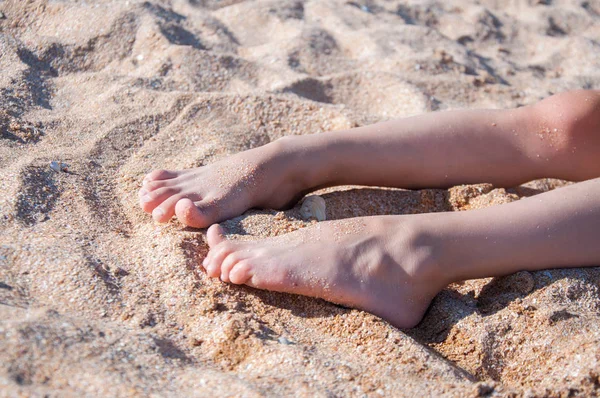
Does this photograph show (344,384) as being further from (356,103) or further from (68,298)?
(356,103)

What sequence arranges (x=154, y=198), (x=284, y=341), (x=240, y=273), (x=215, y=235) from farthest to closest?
1. (x=154, y=198)
2. (x=215, y=235)
3. (x=240, y=273)
4. (x=284, y=341)

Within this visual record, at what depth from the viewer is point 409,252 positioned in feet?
5.07

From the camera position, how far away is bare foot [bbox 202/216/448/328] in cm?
148

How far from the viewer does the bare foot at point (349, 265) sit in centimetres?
148

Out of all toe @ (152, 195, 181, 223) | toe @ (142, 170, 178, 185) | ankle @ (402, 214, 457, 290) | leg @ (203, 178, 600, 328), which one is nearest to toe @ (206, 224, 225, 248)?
leg @ (203, 178, 600, 328)

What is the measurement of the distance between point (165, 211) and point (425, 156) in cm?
77

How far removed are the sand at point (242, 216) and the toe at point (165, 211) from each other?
1.2 inches

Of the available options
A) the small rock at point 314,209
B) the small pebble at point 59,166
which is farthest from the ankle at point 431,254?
the small pebble at point 59,166

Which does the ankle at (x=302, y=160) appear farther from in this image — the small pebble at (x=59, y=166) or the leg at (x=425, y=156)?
the small pebble at (x=59, y=166)

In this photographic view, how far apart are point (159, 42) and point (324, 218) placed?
120 centimetres

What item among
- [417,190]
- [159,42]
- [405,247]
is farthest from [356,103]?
[405,247]

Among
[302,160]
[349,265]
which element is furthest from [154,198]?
[349,265]

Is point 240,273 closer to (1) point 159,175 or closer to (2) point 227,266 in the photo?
(2) point 227,266

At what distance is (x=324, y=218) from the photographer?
1.83 metres
